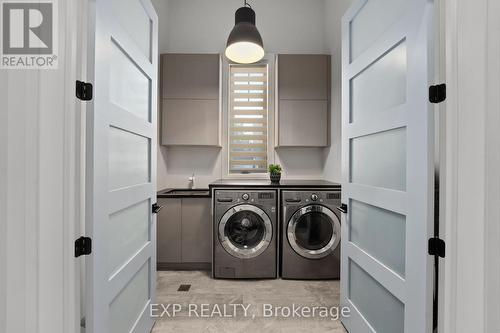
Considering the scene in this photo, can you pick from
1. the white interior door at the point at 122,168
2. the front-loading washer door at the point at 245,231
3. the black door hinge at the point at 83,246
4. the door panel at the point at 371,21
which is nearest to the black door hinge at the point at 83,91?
the white interior door at the point at 122,168

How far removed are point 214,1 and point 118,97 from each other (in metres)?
2.77

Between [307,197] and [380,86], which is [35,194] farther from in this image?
[307,197]

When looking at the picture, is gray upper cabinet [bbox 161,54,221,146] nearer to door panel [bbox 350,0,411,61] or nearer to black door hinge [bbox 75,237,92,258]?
door panel [bbox 350,0,411,61]

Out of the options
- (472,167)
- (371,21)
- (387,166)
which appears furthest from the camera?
(371,21)

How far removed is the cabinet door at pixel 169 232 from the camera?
269 cm

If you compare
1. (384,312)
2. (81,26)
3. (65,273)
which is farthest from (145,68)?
(384,312)

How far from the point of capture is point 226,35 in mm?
3270

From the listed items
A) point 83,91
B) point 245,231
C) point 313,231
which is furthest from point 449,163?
point 245,231

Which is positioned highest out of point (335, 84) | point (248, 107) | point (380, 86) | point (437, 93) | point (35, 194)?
point (335, 84)

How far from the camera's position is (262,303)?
2.08m

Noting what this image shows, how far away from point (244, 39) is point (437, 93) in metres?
1.68

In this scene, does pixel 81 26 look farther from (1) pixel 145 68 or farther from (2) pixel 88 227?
(2) pixel 88 227

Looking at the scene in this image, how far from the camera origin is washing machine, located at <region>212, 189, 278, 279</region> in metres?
2.48

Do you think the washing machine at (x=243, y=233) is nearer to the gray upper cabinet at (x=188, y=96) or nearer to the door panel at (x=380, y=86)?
the gray upper cabinet at (x=188, y=96)
